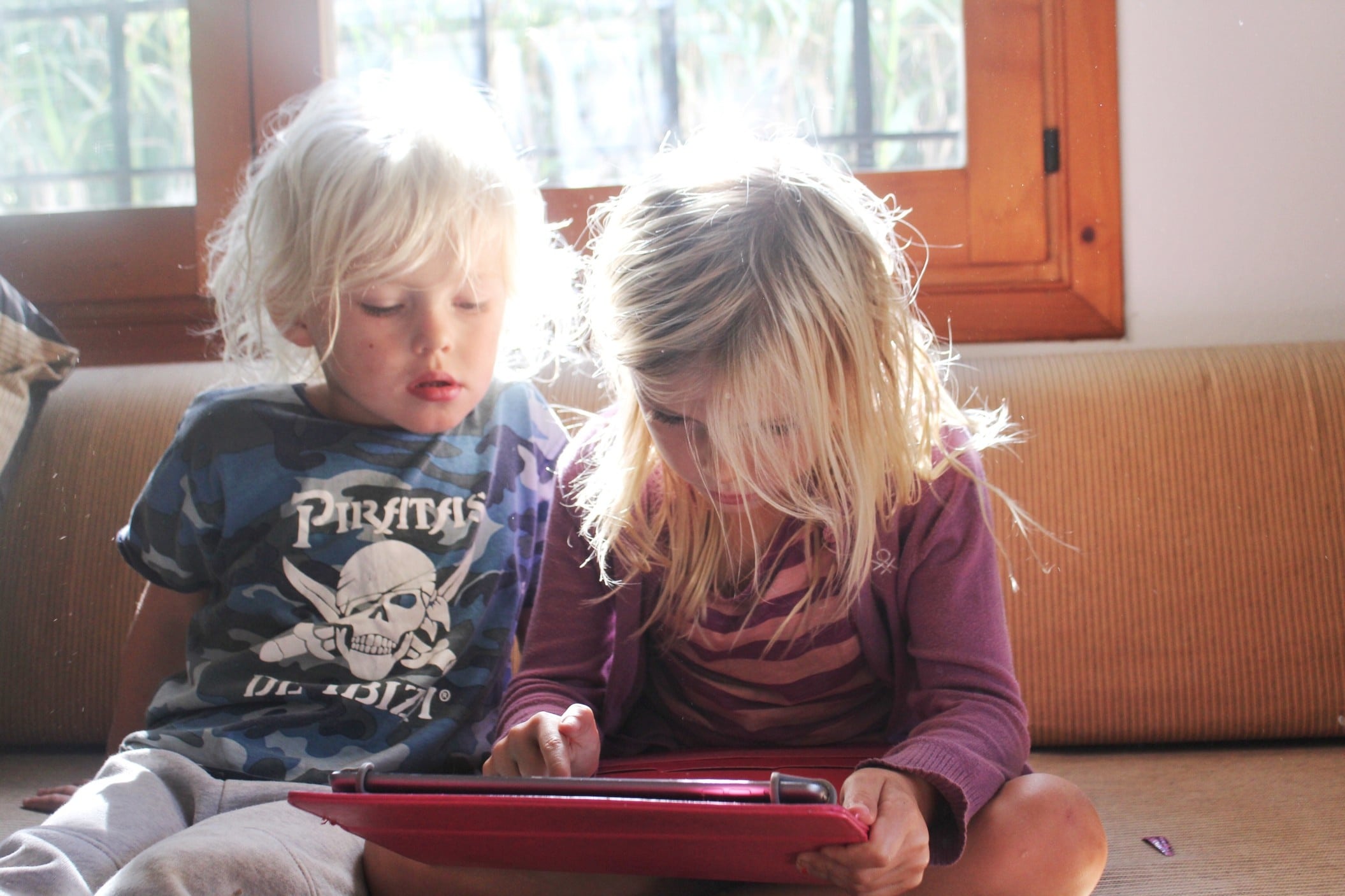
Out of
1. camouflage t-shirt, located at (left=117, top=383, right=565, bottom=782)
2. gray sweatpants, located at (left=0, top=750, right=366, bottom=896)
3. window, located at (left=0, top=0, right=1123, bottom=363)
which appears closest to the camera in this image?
gray sweatpants, located at (left=0, top=750, right=366, bottom=896)

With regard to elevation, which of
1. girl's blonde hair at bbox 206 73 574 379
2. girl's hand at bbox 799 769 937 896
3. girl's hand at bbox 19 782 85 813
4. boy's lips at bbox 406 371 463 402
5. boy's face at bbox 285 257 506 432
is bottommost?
girl's hand at bbox 19 782 85 813

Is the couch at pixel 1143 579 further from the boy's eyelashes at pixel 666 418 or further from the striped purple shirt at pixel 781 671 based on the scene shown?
the boy's eyelashes at pixel 666 418

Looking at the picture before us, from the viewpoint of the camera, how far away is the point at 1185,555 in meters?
1.04

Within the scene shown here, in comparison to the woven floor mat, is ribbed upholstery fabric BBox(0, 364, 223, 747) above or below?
above

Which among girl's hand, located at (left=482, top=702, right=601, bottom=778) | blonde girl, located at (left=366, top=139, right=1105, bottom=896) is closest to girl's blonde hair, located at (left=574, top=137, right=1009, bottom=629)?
blonde girl, located at (left=366, top=139, right=1105, bottom=896)

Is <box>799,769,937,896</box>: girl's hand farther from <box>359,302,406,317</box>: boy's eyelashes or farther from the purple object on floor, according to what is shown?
<box>359,302,406,317</box>: boy's eyelashes

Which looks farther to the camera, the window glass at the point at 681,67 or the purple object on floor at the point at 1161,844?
the window glass at the point at 681,67

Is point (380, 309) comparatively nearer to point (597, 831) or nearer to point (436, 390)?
point (436, 390)

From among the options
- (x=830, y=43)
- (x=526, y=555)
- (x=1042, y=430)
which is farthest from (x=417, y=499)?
(x=830, y=43)

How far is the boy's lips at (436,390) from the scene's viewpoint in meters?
0.88

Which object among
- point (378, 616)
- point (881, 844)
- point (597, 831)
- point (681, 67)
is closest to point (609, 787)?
point (597, 831)

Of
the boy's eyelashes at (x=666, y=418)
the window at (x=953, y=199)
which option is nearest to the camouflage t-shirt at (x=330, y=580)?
the boy's eyelashes at (x=666, y=418)

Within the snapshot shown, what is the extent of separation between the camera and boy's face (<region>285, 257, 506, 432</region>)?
0.87 meters

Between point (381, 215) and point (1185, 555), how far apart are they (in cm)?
74
